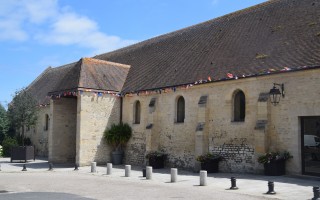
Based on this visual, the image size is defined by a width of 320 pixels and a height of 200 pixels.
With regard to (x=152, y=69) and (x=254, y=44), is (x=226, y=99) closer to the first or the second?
(x=254, y=44)

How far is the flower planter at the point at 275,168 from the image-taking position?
51.4 feet

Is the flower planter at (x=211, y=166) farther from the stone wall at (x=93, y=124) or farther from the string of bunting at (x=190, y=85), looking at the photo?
the stone wall at (x=93, y=124)

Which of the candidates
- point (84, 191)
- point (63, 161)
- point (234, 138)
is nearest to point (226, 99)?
point (234, 138)

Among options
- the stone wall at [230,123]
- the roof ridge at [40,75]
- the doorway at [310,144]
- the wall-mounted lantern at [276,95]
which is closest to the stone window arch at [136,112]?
the stone wall at [230,123]

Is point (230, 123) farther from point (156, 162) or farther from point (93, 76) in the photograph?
point (93, 76)

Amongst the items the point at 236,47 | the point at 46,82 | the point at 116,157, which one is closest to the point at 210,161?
the point at 236,47

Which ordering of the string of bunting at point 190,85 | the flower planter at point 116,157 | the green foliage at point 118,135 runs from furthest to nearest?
the flower planter at point 116,157 < the green foliage at point 118,135 < the string of bunting at point 190,85

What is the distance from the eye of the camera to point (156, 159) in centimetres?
2109

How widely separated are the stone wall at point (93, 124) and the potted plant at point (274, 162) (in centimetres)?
1100

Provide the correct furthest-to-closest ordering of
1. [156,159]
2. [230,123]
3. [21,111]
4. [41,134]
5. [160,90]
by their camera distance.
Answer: [41,134]
[21,111]
[160,90]
[156,159]
[230,123]

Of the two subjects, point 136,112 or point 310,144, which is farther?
point 136,112

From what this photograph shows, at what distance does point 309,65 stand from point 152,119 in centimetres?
1000

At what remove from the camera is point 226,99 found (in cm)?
1862

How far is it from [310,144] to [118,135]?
11.9 m
